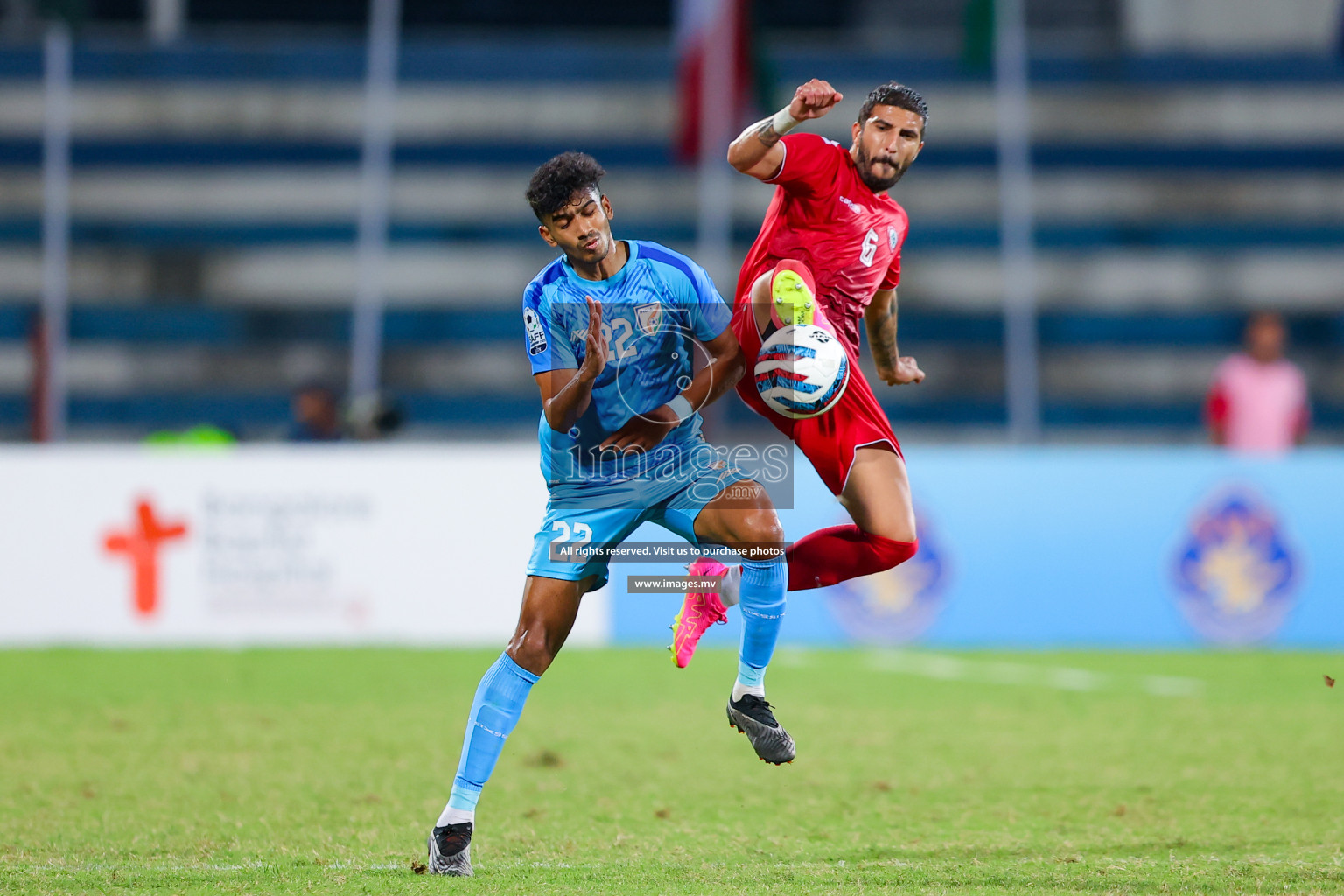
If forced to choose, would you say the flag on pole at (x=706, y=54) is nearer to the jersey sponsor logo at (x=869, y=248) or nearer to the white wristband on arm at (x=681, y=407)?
the jersey sponsor logo at (x=869, y=248)

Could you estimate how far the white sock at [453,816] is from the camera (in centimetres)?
480

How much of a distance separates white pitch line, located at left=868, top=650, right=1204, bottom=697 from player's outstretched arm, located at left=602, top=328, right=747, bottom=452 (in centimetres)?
510

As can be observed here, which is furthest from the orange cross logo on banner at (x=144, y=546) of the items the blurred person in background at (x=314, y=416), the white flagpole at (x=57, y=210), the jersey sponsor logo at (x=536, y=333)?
the jersey sponsor logo at (x=536, y=333)

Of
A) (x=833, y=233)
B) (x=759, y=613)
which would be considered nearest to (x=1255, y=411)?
(x=833, y=233)

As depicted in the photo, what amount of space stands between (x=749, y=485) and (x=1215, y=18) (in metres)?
18.7

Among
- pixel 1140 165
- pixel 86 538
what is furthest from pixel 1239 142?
pixel 86 538

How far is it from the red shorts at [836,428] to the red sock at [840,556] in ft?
0.61

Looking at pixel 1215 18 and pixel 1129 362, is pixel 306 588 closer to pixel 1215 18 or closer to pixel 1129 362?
pixel 1129 362

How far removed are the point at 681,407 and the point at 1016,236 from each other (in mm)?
14907

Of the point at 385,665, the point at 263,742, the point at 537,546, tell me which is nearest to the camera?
the point at 537,546

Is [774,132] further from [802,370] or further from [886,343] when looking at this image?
[886,343]

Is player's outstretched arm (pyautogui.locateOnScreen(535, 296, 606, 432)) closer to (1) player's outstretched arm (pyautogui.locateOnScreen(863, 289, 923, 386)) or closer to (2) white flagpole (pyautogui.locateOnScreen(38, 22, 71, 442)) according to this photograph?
(1) player's outstretched arm (pyautogui.locateOnScreen(863, 289, 923, 386))

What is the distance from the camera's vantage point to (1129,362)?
67.5ft

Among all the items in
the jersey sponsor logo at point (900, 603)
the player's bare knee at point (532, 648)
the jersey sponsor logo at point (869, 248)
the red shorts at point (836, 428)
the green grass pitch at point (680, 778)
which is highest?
the jersey sponsor logo at point (869, 248)
